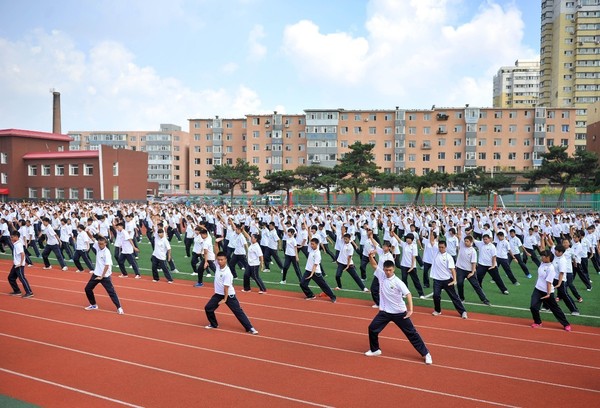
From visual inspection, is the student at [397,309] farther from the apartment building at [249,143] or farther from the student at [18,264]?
the apartment building at [249,143]

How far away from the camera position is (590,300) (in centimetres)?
1180

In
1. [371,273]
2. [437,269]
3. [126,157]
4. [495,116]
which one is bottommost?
[371,273]

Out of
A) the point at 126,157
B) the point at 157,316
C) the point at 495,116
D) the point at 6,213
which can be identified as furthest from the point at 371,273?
the point at 495,116

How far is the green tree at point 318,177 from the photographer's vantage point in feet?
131

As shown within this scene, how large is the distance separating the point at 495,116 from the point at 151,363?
61.9 metres

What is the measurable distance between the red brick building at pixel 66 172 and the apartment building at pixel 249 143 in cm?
1567

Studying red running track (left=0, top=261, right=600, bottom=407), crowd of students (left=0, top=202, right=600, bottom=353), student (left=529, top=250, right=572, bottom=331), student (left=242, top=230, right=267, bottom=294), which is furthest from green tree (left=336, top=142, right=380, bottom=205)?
student (left=529, top=250, right=572, bottom=331)

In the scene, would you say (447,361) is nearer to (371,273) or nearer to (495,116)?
(371,273)

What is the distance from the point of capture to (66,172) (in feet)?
152

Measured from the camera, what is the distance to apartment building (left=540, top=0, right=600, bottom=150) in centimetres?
7400

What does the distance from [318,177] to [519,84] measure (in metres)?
79.4

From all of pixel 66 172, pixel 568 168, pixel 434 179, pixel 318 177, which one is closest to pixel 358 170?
pixel 318 177

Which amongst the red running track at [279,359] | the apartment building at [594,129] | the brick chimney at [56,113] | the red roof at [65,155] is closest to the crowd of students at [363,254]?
the red running track at [279,359]

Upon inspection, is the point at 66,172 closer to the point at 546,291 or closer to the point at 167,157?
A: the point at 167,157
